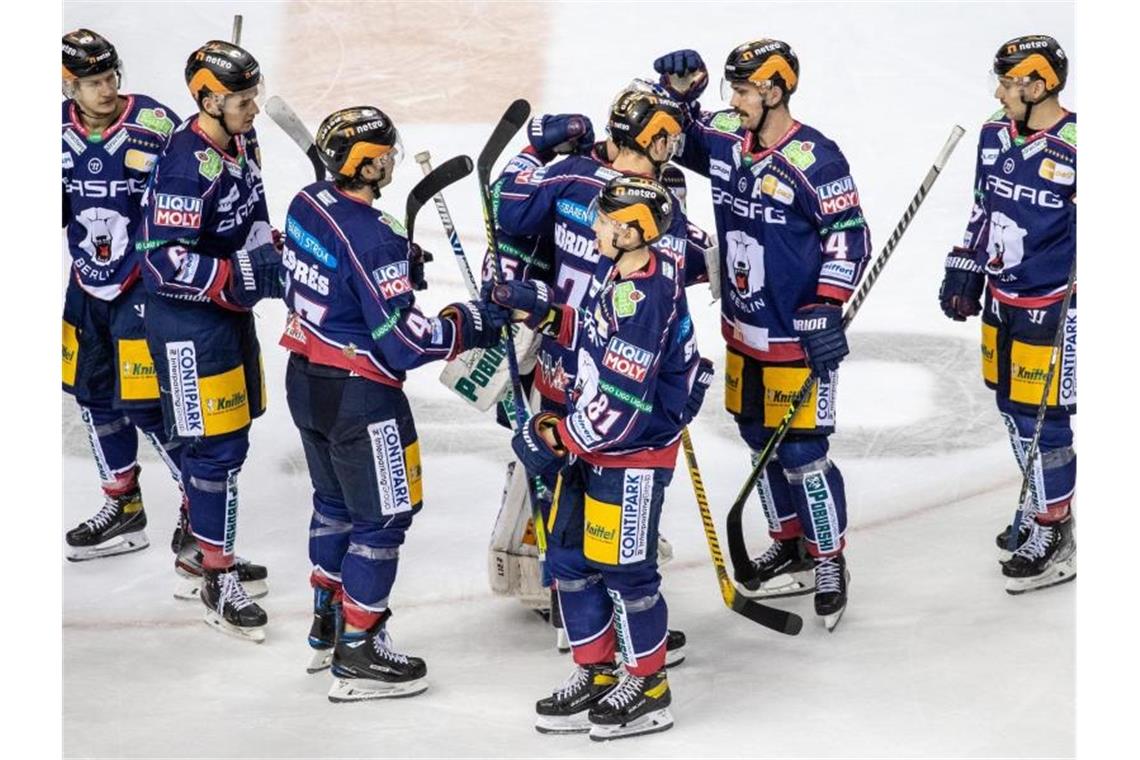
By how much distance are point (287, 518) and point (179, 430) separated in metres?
0.94

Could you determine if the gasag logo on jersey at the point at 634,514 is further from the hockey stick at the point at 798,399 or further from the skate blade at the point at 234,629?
the skate blade at the point at 234,629

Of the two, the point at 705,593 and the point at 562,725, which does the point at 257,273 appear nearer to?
the point at 562,725

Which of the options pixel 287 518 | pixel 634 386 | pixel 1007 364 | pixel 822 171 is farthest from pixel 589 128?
pixel 287 518

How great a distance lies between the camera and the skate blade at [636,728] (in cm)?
502

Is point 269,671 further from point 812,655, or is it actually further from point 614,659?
point 812,655

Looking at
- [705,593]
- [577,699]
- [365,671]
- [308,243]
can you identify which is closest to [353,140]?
[308,243]

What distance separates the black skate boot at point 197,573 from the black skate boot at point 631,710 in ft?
4.73

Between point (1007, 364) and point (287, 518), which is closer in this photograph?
point (1007, 364)

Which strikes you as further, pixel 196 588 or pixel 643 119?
pixel 196 588

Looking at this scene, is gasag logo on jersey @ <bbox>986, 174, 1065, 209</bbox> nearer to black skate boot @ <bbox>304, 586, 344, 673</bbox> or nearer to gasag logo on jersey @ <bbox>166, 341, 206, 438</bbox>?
black skate boot @ <bbox>304, 586, 344, 673</bbox>

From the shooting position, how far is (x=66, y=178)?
589 centimetres

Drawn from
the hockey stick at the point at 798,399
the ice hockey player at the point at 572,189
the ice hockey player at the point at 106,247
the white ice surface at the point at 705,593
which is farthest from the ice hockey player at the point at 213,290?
the hockey stick at the point at 798,399

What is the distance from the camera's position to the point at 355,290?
16.5 feet

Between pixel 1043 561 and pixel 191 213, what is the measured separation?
267 cm
